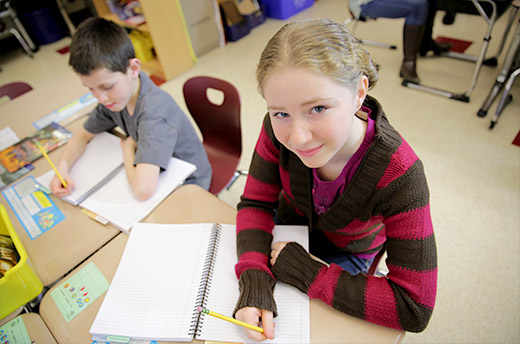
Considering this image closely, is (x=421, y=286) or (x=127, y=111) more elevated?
(x=127, y=111)

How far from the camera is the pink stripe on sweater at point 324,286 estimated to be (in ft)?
2.35

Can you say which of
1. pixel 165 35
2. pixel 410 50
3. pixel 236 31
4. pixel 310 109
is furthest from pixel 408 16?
pixel 310 109

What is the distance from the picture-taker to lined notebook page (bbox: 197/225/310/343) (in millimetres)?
702

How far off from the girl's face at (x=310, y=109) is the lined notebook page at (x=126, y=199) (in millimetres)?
552

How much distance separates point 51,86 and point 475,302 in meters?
2.41

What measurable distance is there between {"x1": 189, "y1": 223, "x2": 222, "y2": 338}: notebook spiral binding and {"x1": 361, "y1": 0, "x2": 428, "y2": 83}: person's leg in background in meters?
2.32

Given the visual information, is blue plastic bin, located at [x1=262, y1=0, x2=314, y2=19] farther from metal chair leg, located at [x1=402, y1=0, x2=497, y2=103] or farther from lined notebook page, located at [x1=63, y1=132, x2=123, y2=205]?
lined notebook page, located at [x1=63, y1=132, x2=123, y2=205]

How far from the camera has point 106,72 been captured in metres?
1.12

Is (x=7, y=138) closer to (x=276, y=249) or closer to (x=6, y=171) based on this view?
(x=6, y=171)

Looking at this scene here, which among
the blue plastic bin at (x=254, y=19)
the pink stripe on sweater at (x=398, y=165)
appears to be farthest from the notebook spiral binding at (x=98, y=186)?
the blue plastic bin at (x=254, y=19)

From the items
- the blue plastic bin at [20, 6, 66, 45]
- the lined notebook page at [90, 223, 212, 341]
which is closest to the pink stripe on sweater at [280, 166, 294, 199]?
the lined notebook page at [90, 223, 212, 341]

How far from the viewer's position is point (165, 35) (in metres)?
2.94

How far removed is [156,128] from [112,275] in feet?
1.73

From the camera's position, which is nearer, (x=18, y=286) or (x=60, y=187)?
(x=18, y=286)
